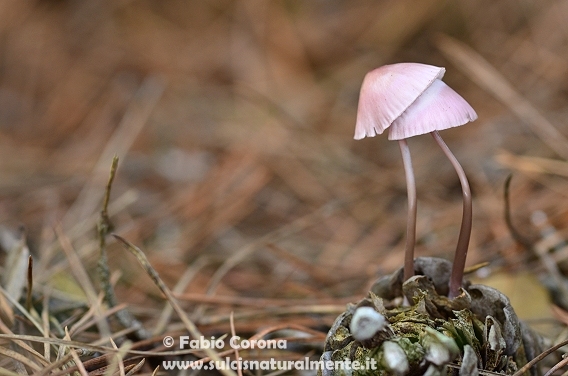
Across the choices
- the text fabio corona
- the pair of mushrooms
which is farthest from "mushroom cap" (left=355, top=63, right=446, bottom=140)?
the text fabio corona

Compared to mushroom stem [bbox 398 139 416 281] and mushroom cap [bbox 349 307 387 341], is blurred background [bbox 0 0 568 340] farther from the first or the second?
mushroom cap [bbox 349 307 387 341]

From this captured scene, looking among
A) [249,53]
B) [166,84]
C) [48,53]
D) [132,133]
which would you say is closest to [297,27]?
[249,53]

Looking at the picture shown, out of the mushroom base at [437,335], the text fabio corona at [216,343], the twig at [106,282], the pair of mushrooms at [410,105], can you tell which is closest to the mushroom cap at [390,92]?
the pair of mushrooms at [410,105]

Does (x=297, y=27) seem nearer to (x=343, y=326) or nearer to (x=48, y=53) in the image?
(x=48, y=53)

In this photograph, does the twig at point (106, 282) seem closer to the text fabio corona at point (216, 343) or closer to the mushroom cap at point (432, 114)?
the text fabio corona at point (216, 343)

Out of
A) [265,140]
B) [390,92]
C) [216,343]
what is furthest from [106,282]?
[265,140]
